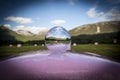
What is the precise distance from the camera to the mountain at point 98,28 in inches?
252

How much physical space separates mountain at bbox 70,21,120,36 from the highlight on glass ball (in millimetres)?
4477

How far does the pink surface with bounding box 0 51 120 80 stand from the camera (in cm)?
121

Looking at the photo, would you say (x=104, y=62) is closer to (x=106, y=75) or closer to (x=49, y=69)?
(x=106, y=75)

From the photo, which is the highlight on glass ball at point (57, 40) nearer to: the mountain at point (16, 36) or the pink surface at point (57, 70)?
the pink surface at point (57, 70)

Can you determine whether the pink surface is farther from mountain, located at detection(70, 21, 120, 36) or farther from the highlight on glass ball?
mountain, located at detection(70, 21, 120, 36)

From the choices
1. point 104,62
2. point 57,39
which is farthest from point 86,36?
point 104,62

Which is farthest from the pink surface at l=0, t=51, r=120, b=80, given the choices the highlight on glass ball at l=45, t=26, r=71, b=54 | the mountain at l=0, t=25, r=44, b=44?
the mountain at l=0, t=25, r=44, b=44

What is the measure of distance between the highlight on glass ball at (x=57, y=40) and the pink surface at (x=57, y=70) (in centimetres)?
25

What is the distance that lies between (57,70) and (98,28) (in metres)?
5.61

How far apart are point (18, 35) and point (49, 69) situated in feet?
17.6

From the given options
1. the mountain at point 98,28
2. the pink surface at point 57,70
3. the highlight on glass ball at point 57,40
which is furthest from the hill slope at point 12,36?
the pink surface at point 57,70

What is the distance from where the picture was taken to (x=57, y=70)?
1229 millimetres

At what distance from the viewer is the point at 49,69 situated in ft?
4.02

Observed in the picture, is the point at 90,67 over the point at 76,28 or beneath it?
beneath
